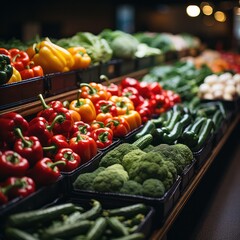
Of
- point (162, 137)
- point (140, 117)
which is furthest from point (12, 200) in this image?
point (140, 117)

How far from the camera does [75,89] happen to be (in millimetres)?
3893

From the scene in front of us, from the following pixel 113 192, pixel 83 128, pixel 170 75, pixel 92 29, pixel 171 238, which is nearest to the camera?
pixel 113 192

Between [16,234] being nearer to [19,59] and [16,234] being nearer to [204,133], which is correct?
[19,59]

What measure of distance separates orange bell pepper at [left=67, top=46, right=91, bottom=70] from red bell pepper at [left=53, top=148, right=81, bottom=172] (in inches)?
48.4

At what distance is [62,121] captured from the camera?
3.05 metres

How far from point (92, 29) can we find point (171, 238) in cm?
886

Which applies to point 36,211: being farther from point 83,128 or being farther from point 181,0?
point 181,0

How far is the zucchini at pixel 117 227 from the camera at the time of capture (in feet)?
7.21

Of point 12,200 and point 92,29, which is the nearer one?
point 12,200

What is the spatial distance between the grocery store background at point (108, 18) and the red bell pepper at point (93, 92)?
4.10 meters

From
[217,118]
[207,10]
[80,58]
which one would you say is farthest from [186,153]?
[207,10]

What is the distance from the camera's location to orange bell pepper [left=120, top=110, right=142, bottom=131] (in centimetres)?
384

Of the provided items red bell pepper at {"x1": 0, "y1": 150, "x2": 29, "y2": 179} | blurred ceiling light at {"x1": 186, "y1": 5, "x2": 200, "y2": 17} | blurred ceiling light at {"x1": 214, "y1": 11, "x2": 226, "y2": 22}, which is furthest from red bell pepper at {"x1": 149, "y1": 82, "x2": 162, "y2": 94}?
blurred ceiling light at {"x1": 214, "y1": 11, "x2": 226, "y2": 22}

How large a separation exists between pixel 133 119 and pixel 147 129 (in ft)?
0.53
